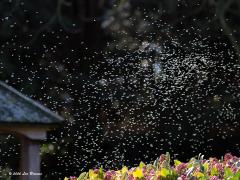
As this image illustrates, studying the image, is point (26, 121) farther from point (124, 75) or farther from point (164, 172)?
point (124, 75)

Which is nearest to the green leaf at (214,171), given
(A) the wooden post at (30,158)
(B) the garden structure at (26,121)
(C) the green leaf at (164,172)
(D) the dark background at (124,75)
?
(C) the green leaf at (164,172)

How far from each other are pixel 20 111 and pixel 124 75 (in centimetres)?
676

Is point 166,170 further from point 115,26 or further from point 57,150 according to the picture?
point 115,26

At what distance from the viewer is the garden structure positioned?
15.4 feet

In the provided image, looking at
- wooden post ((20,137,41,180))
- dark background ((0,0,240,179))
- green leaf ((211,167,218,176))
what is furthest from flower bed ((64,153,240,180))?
dark background ((0,0,240,179))

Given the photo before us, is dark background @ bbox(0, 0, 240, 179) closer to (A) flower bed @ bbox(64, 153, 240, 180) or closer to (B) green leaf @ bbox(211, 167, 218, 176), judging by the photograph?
(A) flower bed @ bbox(64, 153, 240, 180)

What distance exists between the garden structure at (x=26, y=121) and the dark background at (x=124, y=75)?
222 inches

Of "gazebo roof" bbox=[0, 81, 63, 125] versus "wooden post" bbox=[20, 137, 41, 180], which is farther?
"wooden post" bbox=[20, 137, 41, 180]

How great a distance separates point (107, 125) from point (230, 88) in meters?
2.08

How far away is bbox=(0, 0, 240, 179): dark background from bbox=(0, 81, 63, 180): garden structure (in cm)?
563

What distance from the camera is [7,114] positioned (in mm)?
4672

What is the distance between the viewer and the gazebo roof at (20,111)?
4.68 meters

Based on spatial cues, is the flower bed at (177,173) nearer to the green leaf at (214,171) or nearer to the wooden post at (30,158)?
the green leaf at (214,171)

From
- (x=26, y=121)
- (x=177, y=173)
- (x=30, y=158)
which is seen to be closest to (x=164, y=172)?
(x=177, y=173)
